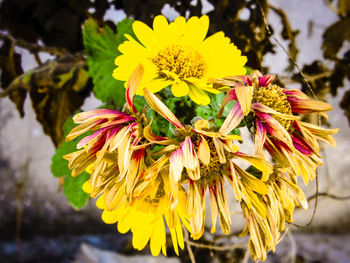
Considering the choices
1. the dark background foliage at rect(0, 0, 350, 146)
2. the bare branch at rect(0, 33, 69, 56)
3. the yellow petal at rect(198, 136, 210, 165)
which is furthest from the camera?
the bare branch at rect(0, 33, 69, 56)

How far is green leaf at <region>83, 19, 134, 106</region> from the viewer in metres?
0.28

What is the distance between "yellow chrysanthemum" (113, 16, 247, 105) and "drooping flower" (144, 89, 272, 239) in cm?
3

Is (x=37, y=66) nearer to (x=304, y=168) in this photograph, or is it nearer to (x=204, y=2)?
(x=204, y=2)

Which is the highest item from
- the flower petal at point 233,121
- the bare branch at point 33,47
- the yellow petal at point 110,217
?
the bare branch at point 33,47

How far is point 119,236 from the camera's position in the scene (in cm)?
43

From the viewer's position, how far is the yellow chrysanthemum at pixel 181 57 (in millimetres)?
212

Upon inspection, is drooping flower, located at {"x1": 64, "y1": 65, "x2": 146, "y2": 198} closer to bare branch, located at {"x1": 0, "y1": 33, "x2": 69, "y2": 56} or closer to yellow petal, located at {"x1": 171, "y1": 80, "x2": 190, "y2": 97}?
yellow petal, located at {"x1": 171, "y1": 80, "x2": 190, "y2": 97}

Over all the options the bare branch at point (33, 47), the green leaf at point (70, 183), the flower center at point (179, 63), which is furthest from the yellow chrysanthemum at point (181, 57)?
the bare branch at point (33, 47)

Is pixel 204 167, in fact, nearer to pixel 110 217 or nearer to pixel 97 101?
pixel 110 217

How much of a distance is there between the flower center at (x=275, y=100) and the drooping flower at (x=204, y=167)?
3 centimetres

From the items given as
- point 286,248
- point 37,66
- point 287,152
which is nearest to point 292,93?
point 287,152

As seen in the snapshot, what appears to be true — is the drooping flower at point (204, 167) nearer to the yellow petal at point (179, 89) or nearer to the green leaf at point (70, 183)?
the yellow petal at point (179, 89)

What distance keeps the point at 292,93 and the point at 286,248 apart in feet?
0.84

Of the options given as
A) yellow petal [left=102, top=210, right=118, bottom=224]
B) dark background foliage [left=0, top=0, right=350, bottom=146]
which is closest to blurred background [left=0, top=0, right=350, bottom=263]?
dark background foliage [left=0, top=0, right=350, bottom=146]
